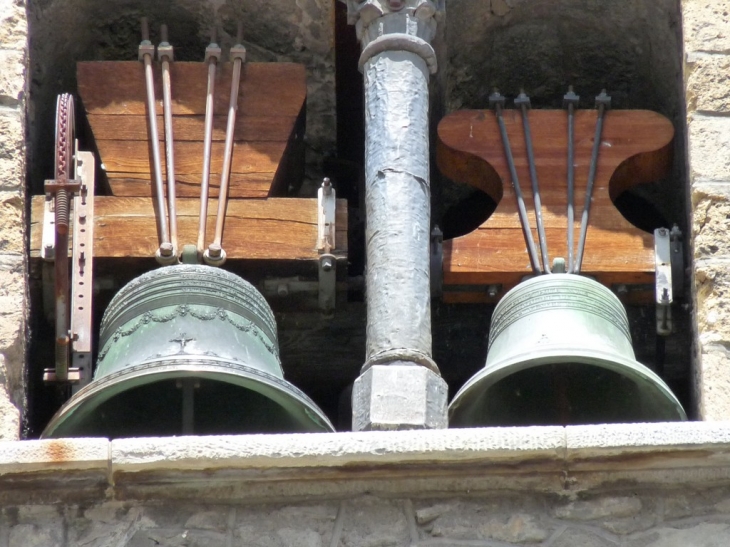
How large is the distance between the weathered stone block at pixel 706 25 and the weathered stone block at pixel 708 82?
0.03 meters

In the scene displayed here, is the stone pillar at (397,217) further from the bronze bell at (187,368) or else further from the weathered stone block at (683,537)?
the weathered stone block at (683,537)

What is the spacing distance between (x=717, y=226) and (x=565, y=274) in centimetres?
41

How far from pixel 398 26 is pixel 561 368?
106cm

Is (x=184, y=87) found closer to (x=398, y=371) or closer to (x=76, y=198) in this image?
(x=76, y=198)

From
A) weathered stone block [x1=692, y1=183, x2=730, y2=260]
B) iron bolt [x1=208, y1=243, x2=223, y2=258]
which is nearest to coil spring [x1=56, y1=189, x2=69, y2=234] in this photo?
iron bolt [x1=208, y1=243, x2=223, y2=258]

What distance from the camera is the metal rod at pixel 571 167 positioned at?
6.84 metres

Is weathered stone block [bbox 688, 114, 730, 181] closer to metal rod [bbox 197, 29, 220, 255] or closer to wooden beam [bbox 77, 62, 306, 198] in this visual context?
wooden beam [bbox 77, 62, 306, 198]

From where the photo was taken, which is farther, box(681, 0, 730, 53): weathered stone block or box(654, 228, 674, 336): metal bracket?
box(681, 0, 730, 53): weathered stone block

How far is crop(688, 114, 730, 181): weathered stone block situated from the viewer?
22.5ft

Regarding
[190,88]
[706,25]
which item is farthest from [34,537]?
[706,25]

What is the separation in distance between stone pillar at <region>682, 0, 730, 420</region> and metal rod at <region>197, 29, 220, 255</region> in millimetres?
1200

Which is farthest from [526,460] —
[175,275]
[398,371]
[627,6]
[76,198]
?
[627,6]

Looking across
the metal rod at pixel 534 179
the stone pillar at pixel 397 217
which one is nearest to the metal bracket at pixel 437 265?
the stone pillar at pixel 397 217

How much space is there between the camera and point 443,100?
7.38 m
